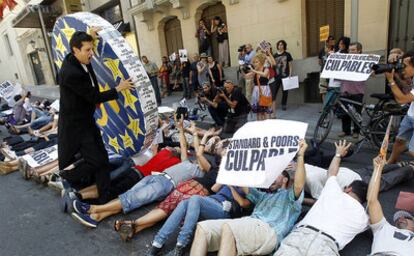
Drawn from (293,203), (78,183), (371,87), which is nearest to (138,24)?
(371,87)

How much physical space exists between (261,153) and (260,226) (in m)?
0.60

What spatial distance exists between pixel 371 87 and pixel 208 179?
5028mm

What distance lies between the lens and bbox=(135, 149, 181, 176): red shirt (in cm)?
408

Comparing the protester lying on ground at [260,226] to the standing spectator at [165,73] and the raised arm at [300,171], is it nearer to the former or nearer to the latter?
the raised arm at [300,171]

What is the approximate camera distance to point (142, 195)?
343cm

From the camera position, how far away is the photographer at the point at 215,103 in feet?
20.8

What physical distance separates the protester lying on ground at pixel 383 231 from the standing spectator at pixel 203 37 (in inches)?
341

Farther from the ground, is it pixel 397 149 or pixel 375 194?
pixel 375 194

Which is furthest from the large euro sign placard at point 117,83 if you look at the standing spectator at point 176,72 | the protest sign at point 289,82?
the standing spectator at point 176,72

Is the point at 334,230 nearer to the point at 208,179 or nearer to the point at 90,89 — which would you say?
the point at 208,179

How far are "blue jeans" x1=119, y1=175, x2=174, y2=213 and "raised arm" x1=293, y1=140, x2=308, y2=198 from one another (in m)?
1.55

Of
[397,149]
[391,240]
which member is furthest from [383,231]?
[397,149]

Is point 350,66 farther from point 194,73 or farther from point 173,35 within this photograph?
point 173,35

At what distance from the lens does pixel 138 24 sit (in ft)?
43.4
